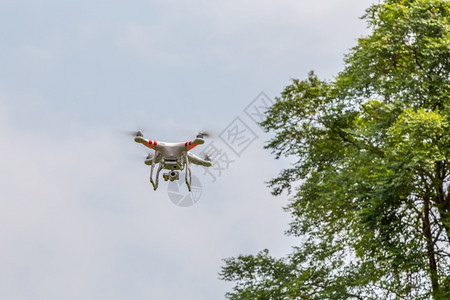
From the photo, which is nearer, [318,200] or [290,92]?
[318,200]

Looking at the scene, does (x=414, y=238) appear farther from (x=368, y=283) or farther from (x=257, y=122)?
(x=257, y=122)

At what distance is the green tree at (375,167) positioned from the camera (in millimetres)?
18688

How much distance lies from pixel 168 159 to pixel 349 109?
879 centimetres

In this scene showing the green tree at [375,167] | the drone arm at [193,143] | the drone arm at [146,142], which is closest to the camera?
the drone arm at [193,143]

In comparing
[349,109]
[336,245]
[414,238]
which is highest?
[349,109]

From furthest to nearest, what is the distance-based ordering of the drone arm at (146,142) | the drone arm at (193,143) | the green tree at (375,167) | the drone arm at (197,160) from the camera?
the green tree at (375,167)
the drone arm at (197,160)
the drone arm at (146,142)
the drone arm at (193,143)

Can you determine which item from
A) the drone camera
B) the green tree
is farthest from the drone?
the green tree

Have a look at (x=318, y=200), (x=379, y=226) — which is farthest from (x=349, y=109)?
(x=379, y=226)

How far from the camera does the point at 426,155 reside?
17.9 metres

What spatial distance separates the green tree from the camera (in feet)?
61.3

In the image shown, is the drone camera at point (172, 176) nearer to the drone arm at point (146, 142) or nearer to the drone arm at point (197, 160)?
the drone arm at point (146, 142)

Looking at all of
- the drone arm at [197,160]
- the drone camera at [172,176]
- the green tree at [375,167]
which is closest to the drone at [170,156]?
the drone camera at [172,176]

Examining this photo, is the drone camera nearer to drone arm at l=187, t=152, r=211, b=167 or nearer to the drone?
the drone

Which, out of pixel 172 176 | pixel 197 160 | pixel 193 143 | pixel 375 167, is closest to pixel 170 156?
pixel 172 176
